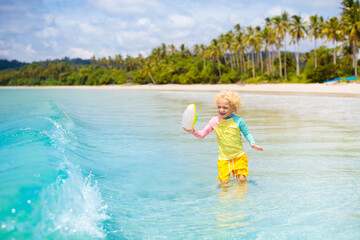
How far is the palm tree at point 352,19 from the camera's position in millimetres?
39031

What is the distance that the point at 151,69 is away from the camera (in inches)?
3221

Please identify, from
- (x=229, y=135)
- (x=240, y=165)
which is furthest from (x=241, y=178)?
(x=229, y=135)

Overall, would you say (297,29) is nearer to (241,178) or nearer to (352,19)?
(352,19)

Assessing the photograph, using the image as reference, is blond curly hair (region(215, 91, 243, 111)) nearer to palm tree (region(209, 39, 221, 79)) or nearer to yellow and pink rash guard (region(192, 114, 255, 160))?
yellow and pink rash guard (region(192, 114, 255, 160))

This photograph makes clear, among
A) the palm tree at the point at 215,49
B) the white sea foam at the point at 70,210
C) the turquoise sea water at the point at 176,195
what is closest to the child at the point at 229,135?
the turquoise sea water at the point at 176,195

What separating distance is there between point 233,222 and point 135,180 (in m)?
1.96

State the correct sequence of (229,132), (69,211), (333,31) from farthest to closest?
1. (333,31)
2. (229,132)
3. (69,211)

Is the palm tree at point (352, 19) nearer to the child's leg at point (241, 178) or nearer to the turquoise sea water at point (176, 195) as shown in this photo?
the turquoise sea water at point (176, 195)

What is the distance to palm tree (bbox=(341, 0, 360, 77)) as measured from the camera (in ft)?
128

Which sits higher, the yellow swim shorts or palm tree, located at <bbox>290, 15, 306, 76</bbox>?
palm tree, located at <bbox>290, 15, 306, 76</bbox>

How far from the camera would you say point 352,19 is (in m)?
39.6

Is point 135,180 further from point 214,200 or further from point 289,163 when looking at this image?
point 289,163

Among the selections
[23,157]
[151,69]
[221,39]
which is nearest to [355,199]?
[23,157]

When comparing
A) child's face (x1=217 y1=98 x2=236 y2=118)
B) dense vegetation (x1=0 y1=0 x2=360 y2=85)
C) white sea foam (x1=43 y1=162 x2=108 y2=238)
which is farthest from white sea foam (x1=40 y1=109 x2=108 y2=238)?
dense vegetation (x1=0 y1=0 x2=360 y2=85)
